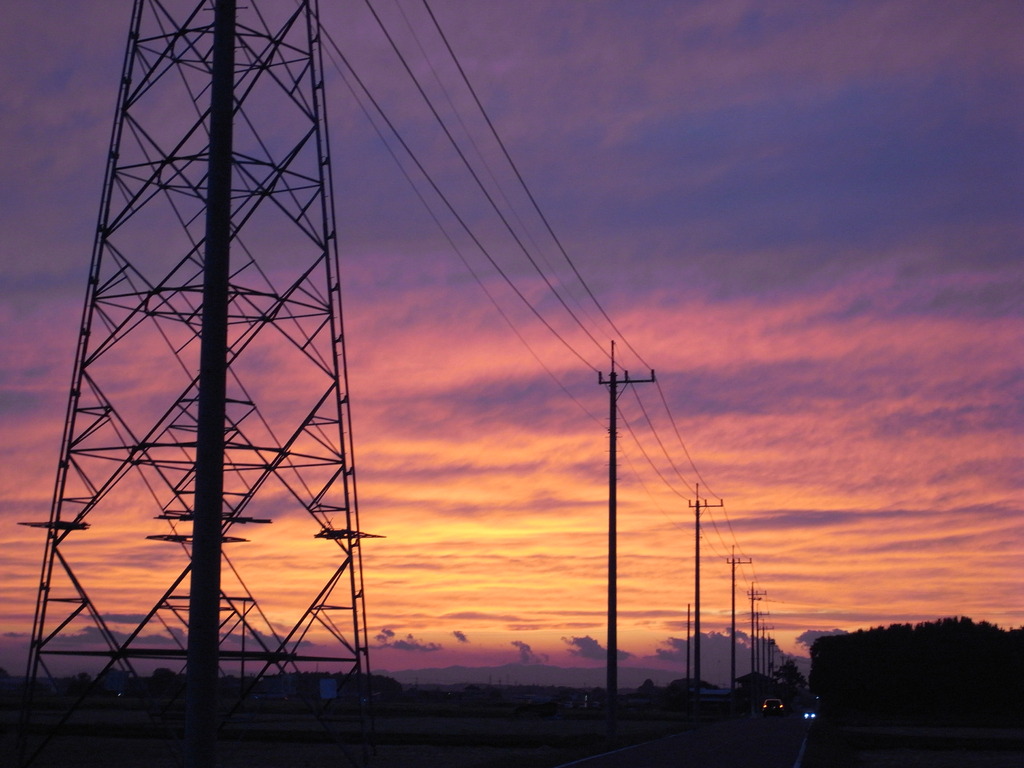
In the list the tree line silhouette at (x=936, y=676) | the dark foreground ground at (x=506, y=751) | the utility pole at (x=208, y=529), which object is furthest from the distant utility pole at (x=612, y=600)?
Result: the tree line silhouette at (x=936, y=676)

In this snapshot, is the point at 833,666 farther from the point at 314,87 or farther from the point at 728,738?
the point at 314,87

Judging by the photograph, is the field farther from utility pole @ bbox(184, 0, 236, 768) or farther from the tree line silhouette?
the tree line silhouette

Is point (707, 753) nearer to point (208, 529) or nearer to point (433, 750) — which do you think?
point (433, 750)

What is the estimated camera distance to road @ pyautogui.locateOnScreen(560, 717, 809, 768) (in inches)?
1281

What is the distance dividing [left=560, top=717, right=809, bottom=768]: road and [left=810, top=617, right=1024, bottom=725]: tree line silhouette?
5471cm

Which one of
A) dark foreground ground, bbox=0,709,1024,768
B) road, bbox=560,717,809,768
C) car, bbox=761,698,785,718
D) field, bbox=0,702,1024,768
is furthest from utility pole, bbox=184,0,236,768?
car, bbox=761,698,785,718

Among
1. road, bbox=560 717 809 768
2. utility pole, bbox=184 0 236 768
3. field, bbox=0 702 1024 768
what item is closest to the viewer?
utility pole, bbox=184 0 236 768

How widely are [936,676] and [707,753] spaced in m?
80.8

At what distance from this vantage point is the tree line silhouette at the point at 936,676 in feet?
350

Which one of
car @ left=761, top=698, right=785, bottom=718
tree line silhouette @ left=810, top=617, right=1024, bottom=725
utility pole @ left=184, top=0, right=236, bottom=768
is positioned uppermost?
utility pole @ left=184, top=0, right=236, bottom=768

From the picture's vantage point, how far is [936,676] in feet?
364

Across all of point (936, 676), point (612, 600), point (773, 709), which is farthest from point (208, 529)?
point (936, 676)

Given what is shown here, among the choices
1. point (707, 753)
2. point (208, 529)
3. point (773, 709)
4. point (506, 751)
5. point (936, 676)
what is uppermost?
point (208, 529)

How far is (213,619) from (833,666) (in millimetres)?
121130
